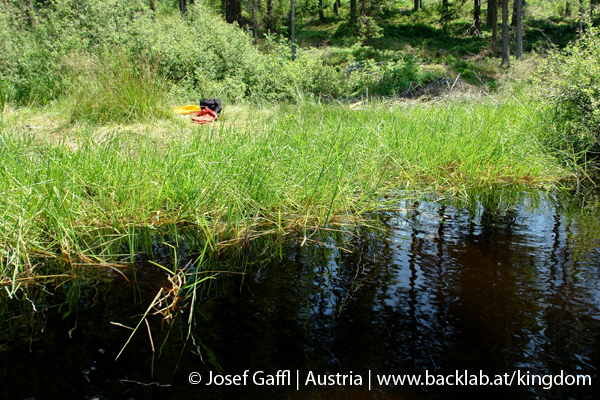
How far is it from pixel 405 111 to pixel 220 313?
16.4 ft

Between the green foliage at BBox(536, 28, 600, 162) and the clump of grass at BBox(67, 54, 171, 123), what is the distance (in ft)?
17.5

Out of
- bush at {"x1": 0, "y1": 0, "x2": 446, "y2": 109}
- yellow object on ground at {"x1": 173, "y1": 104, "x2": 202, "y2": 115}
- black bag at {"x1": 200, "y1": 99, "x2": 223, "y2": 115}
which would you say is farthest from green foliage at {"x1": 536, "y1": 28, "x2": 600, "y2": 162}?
yellow object on ground at {"x1": 173, "y1": 104, "x2": 202, "y2": 115}

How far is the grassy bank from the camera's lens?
8.77ft

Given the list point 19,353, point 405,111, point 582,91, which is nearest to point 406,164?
point 405,111

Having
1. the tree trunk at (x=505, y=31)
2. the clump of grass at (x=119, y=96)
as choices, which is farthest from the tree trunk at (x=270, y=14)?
the clump of grass at (x=119, y=96)

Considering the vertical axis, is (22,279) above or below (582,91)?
below

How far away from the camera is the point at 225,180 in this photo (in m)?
3.12

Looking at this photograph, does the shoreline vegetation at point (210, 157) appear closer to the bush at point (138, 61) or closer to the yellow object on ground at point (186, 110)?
the bush at point (138, 61)

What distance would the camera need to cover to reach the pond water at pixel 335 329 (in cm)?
176

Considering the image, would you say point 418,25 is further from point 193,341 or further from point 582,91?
point 193,341

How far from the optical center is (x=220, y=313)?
7.30 ft

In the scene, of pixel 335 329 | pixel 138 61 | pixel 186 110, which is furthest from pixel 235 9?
pixel 335 329

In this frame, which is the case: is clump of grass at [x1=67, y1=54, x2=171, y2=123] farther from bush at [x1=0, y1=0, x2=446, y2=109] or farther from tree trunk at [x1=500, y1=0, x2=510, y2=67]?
tree trunk at [x1=500, y1=0, x2=510, y2=67]

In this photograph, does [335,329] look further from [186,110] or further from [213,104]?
[186,110]
